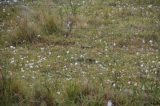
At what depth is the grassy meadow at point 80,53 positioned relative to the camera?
276 inches

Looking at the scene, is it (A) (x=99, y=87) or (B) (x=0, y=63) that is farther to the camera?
(B) (x=0, y=63)

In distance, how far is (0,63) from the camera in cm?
770

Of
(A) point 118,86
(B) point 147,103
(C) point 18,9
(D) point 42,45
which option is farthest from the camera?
(C) point 18,9

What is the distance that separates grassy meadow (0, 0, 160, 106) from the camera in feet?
23.0

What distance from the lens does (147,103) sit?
6.90 m

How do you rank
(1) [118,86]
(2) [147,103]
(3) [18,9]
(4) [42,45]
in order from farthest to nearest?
(3) [18,9] → (4) [42,45] → (1) [118,86] → (2) [147,103]

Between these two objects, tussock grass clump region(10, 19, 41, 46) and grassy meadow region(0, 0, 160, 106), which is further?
tussock grass clump region(10, 19, 41, 46)

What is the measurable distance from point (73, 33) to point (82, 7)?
1.63 m

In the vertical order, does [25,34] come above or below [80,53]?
above

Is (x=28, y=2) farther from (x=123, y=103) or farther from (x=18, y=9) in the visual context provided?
(x=123, y=103)

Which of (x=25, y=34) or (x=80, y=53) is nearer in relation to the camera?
(x=80, y=53)

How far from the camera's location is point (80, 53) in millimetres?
9391

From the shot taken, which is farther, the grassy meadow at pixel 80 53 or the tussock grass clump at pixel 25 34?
the tussock grass clump at pixel 25 34

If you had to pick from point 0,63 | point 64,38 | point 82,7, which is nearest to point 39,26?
point 64,38
